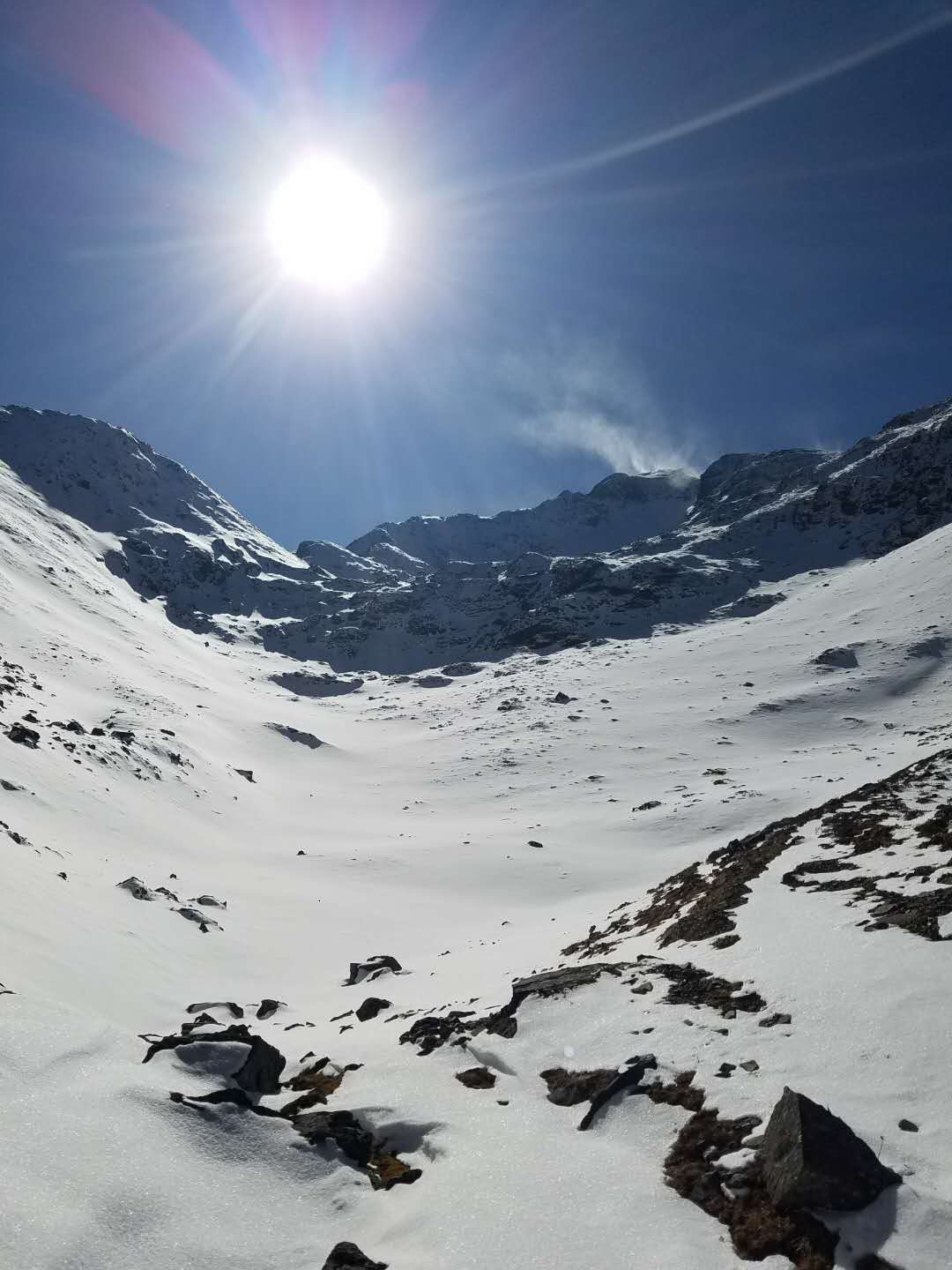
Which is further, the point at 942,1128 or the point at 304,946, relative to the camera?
the point at 304,946

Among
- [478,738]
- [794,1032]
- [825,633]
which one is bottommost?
[794,1032]

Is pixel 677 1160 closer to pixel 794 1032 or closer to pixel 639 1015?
pixel 794 1032

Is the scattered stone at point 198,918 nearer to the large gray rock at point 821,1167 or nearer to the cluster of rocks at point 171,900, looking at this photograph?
the cluster of rocks at point 171,900

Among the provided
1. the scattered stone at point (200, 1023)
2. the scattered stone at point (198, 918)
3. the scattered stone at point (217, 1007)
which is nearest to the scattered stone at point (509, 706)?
the scattered stone at point (198, 918)

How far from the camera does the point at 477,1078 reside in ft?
34.1

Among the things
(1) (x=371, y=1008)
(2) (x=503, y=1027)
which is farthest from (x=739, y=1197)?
(1) (x=371, y=1008)

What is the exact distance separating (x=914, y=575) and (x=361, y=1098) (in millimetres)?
114739

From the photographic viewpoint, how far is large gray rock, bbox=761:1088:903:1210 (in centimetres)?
609

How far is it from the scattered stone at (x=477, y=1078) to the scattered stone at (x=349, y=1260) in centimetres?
364

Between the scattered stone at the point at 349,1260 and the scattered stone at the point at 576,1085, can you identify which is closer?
the scattered stone at the point at 349,1260

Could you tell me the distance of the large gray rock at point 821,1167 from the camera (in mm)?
6094

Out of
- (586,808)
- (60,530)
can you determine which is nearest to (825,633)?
(586,808)

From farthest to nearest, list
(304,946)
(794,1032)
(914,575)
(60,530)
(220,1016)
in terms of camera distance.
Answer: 1. (60,530)
2. (914,575)
3. (304,946)
4. (220,1016)
5. (794,1032)

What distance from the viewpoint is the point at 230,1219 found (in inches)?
281
